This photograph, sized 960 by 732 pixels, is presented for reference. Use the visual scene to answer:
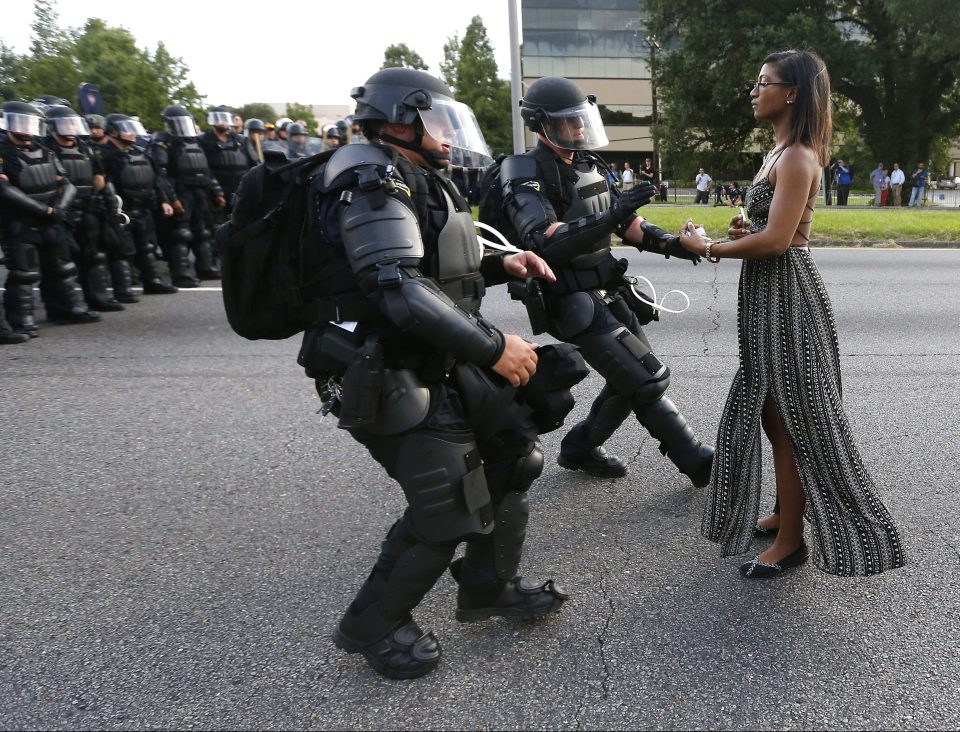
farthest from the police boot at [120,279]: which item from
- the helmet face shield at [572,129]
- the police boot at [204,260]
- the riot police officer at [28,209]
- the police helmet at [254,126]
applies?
the helmet face shield at [572,129]

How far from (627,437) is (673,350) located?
2.01 meters

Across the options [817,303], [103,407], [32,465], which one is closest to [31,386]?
[103,407]

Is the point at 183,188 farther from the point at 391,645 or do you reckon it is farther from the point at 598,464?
the point at 391,645

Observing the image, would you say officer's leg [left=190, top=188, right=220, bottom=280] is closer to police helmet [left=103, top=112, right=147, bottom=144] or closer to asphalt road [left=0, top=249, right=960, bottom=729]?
police helmet [left=103, top=112, right=147, bottom=144]

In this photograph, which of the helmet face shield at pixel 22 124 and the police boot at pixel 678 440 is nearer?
the police boot at pixel 678 440

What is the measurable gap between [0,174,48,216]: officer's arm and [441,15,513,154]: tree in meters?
34.1

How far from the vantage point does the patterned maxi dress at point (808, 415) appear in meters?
2.65

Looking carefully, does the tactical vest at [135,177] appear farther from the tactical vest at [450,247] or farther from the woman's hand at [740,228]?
the woman's hand at [740,228]

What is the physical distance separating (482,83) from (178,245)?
34.2 metres

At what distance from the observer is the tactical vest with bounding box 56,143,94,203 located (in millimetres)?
7555

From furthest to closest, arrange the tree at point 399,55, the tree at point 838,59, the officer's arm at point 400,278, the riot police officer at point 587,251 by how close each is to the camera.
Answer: the tree at point 399,55 < the tree at point 838,59 < the riot police officer at point 587,251 < the officer's arm at point 400,278

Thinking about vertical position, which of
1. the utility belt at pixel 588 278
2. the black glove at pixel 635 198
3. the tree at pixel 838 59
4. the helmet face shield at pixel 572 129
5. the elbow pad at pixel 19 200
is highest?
the tree at pixel 838 59

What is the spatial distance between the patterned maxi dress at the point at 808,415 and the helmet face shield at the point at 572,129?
0.88 meters

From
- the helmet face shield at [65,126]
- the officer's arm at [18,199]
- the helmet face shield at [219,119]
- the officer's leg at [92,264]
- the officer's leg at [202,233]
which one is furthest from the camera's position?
the helmet face shield at [219,119]
